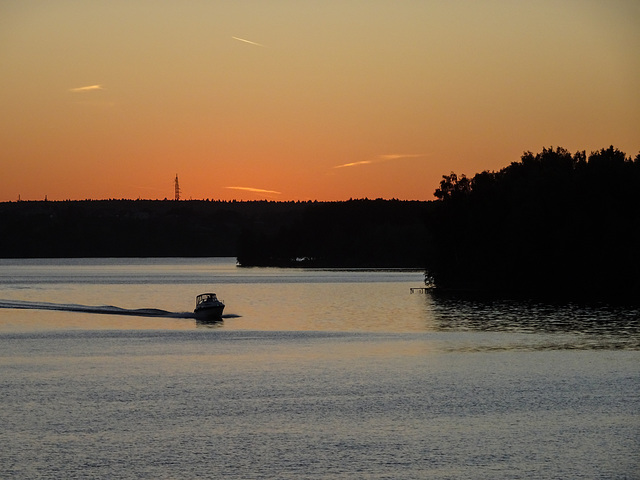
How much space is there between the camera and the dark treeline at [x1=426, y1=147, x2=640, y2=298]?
126625 millimetres

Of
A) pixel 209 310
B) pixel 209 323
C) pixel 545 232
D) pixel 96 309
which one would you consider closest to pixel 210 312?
pixel 209 310

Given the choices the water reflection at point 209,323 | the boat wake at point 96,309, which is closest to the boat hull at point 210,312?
the water reflection at point 209,323

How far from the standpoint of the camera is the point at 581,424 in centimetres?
3900

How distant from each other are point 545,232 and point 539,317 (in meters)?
36.3

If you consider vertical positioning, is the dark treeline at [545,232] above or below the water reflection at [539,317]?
above

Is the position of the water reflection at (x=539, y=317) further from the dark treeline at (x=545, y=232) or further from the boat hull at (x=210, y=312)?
the boat hull at (x=210, y=312)

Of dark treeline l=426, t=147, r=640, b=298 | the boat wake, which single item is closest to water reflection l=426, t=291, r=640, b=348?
dark treeline l=426, t=147, r=640, b=298

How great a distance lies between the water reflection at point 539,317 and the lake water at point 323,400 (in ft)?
2.06

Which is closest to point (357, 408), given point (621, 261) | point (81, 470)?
point (81, 470)

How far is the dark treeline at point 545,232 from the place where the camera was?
12662 centimetres

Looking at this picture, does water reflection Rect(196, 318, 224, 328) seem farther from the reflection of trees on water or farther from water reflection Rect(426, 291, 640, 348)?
the reflection of trees on water

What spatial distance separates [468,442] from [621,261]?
9479 centimetres

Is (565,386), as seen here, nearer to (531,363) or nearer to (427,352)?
(531,363)

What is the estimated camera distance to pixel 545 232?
13225 cm
